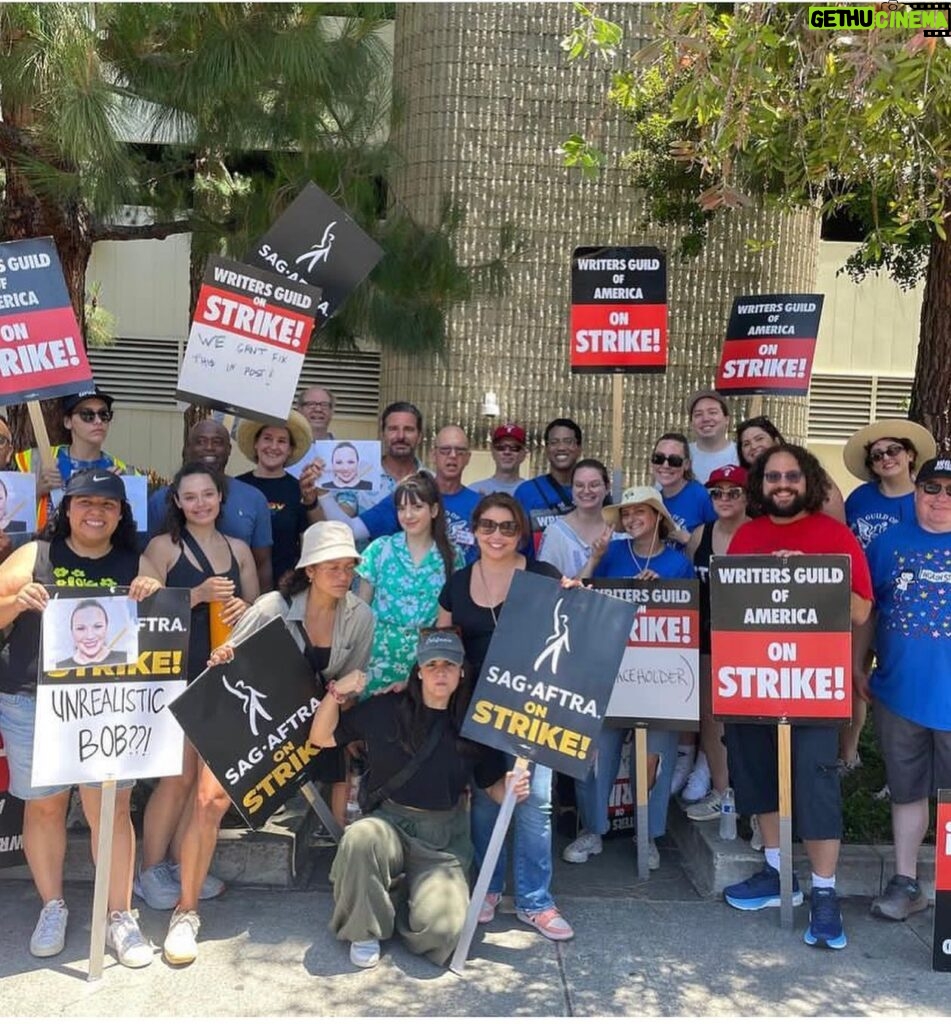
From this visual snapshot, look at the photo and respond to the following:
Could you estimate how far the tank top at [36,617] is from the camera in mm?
4465

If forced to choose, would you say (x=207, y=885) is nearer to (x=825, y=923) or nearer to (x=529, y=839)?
(x=529, y=839)

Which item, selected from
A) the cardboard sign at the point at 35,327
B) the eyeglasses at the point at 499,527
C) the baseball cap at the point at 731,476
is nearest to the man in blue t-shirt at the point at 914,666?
→ the baseball cap at the point at 731,476

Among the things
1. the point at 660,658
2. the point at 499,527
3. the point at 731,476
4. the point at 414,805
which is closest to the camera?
the point at 414,805

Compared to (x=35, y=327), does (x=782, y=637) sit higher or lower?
lower

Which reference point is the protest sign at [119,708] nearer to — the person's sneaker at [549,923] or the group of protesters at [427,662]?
the group of protesters at [427,662]

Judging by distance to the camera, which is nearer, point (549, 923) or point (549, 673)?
point (549, 673)

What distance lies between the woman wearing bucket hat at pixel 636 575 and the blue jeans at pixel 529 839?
25.3 inches

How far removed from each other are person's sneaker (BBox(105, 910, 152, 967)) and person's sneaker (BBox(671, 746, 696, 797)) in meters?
2.71

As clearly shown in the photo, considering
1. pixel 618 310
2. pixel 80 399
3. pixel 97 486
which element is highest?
pixel 618 310

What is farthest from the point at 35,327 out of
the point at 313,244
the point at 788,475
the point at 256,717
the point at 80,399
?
the point at 788,475

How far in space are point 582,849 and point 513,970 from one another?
3.84ft

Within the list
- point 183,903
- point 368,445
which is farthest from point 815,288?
point 183,903

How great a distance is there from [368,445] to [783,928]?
9.93 ft

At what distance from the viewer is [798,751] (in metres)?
4.87
